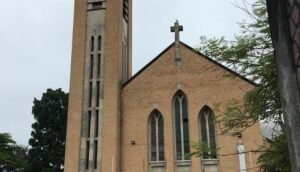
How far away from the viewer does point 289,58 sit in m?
3.16

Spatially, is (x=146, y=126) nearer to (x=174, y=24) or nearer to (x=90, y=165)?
(x=90, y=165)

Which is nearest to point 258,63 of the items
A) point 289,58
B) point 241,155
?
point 289,58

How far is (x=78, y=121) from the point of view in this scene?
20.1m

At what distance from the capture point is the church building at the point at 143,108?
18.8 meters

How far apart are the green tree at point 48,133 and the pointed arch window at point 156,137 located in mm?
12018

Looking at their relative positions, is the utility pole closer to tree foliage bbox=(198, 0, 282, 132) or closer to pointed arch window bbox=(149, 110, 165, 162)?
tree foliage bbox=(198, 0, 282, 132)

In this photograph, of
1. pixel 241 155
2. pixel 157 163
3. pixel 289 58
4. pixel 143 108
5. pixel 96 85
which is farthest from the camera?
pixel 96 85

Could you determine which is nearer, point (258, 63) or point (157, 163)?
point (258, 63)

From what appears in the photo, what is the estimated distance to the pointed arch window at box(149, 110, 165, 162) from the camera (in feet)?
63.4

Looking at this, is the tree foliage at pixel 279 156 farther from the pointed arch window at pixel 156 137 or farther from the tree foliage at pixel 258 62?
the pointed arch window at pixel 156 137

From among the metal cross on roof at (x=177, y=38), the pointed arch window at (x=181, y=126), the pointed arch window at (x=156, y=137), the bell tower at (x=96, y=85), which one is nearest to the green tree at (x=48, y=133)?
the bell tower at (x=96, y=85)

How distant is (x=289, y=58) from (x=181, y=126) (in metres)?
16.5

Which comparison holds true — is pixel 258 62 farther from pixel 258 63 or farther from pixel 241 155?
pixel 241 155

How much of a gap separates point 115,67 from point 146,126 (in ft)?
12.1
